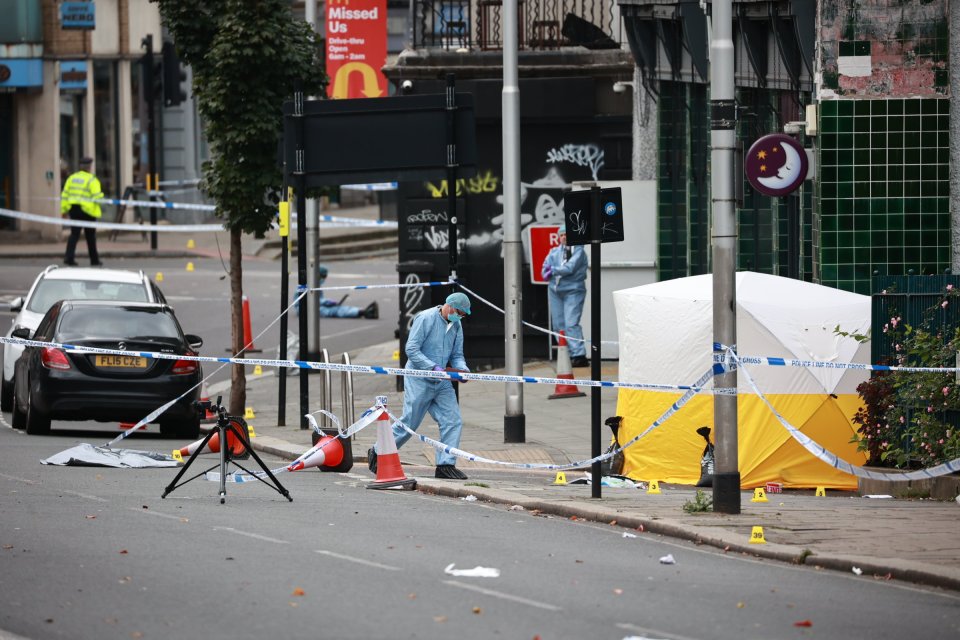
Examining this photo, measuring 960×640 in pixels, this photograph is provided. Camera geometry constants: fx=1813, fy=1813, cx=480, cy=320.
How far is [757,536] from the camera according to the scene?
447 inches

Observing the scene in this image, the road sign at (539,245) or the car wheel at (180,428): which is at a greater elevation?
the road sign at (539,245)

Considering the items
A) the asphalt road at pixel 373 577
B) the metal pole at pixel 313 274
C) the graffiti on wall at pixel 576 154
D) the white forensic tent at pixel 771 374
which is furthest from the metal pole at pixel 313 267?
the asphalt road at pixel 373 577

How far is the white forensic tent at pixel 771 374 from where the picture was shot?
1491 cm

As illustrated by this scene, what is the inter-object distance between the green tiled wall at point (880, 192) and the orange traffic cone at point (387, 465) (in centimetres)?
512

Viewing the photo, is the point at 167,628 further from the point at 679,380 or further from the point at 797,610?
the point at 679,380

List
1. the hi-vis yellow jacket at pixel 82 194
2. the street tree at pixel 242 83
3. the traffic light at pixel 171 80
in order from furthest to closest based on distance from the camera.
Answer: the traffic light at pixel 171 80
the hi-vis yellow jacket at pixel 82 194
the street tree at pixel 242 83

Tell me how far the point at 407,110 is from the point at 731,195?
19.5ft

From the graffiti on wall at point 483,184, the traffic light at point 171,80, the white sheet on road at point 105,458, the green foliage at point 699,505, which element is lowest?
the white sheet on road at point 105,458

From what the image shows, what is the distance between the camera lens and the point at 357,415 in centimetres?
2008

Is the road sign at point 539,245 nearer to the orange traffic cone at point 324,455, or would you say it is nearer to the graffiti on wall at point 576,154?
the graffiti on wall at point 576,154

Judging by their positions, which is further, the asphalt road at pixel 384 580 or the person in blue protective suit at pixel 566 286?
the person in blue protective suit at pixel 566 286

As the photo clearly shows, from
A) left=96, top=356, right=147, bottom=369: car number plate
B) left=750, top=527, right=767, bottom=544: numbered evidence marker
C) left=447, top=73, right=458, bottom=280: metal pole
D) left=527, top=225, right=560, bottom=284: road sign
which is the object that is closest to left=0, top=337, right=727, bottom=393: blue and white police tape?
left=96, top=356, right=147, bottom=369: car number plate

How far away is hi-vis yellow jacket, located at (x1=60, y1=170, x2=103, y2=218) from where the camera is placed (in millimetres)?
33594

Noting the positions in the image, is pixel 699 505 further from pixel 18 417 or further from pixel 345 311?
pixel 345 311
